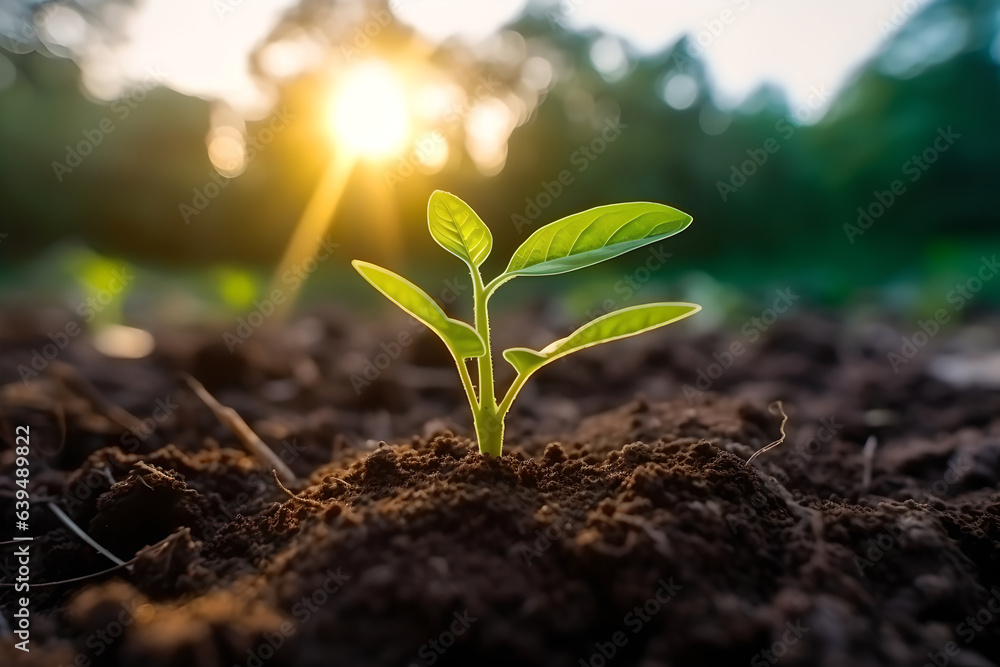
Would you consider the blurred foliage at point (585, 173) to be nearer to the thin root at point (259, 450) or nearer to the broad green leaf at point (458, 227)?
the thin root at point (259, 450)

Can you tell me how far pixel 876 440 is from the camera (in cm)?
155

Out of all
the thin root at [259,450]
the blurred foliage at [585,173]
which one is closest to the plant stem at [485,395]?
the thin root at [259,450]

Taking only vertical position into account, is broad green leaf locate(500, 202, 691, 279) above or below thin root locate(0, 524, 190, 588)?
above

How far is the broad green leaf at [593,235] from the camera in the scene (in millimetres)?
864

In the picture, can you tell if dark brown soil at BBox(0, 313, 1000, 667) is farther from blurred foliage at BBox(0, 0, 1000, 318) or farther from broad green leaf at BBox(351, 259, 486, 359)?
blurred foliage at BBox(0, 0, 1000, 318)

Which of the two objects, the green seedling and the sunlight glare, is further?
the sunlight glare

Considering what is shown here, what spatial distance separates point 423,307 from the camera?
2.83ft

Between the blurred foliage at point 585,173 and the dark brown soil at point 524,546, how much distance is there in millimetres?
3084

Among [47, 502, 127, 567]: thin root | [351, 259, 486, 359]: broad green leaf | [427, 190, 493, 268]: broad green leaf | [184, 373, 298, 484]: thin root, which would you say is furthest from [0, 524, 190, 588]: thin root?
[427, 190, 493, 268]: broad green leaf

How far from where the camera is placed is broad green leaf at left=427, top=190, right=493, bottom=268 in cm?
89

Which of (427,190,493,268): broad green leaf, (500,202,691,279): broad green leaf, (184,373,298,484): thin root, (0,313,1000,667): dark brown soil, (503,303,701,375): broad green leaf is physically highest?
(427,190,493,268): broad green leaf

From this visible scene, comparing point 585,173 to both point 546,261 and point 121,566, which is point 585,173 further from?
point 121,566

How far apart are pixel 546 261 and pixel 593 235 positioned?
0.08 meters

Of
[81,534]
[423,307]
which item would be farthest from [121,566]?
[423,307]
